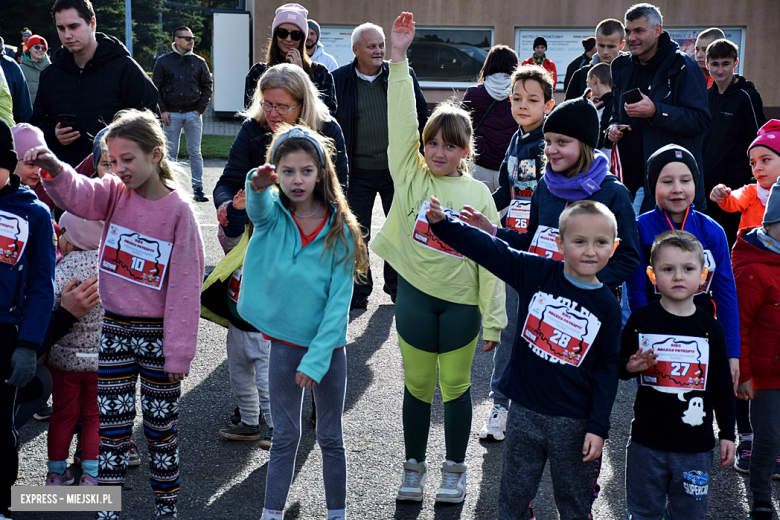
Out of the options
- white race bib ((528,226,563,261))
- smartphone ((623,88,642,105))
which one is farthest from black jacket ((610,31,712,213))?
white race bib ((528,226,563,261))

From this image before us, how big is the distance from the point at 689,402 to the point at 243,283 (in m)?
1.80

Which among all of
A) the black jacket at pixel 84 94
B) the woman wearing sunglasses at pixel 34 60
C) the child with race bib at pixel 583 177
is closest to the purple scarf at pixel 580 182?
the child with race bib at pixel 583 177

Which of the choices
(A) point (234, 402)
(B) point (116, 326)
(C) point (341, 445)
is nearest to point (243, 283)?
(B) point (116, 326)

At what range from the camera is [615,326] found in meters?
2.72

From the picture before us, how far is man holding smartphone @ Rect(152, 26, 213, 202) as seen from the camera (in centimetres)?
1155

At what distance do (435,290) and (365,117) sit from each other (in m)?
2.99

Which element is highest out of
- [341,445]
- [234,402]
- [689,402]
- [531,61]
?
[531,61]

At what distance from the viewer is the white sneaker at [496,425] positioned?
4.19 m

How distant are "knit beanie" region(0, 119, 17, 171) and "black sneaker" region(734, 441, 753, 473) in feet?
12.3

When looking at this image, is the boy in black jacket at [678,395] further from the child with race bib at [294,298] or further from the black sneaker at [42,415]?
the black sneaker at [42,415]

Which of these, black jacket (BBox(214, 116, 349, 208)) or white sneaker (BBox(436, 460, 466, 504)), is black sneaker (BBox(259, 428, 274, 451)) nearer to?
white sneaker (BBox(436, 460, 466, 504))

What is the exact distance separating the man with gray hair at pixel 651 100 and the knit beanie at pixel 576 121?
6.13 ft

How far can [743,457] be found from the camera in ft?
12.8

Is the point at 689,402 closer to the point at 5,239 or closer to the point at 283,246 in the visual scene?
the point at 283,246
